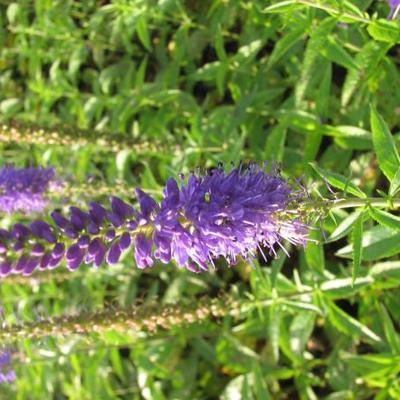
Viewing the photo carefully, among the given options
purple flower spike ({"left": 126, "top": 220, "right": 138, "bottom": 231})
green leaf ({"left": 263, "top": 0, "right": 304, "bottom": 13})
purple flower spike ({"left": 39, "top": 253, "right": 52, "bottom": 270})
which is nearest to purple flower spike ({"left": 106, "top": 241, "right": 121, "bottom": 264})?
purple flower spike ({"left": 126, "top": 220, "right": 138, "bottom": 231})

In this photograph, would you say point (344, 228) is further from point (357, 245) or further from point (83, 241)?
point (83, 241)

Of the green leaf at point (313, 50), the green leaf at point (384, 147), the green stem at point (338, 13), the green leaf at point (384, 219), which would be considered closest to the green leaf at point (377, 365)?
the green leaf at point (384, 219)

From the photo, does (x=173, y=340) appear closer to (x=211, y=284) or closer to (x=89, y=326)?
(x=211, y=284)

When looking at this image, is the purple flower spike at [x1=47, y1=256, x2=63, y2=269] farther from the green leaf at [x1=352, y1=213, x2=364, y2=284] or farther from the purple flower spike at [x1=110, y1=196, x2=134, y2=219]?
the green leaf at [x1=352, y1=213, x2=364, y2=284]

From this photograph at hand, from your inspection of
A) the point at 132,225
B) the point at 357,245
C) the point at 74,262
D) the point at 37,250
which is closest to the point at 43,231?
the point at 37,250

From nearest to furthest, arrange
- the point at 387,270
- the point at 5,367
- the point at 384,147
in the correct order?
1. the point at 384,147
2. the point at 387,270
3. the point at 5,367

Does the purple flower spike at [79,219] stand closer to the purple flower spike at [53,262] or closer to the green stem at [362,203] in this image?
the purple flower spike at [53,262]

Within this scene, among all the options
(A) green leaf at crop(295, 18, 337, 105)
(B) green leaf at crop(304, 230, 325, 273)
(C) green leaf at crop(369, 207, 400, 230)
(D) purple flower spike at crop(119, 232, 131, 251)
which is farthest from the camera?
(B) green leaf at crop(304, 230, 325, 273)
